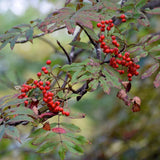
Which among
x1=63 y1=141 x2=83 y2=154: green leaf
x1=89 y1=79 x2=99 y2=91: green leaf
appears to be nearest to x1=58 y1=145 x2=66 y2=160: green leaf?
x1=63 y1=141 x2=83 y2=154: green leaf

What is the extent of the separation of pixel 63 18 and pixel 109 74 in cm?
31

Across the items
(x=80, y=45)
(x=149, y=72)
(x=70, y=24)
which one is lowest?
(x=149, y=72)

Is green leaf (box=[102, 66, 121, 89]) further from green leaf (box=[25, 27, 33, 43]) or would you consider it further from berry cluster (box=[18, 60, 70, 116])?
green leaf (box=[25, 27, 33, 43])

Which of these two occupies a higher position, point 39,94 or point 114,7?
point 114,7

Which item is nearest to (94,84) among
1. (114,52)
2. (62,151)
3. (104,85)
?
(104,85)

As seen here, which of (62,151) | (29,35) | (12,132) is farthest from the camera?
(29,35)

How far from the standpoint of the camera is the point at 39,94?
4.09 ft

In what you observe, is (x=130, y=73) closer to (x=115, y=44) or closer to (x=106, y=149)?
(x=115, y=44)

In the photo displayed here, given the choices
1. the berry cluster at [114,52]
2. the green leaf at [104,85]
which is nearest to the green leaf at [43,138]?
the green leaf at [104,85]

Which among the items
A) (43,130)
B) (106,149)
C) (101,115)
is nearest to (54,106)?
(43,130)

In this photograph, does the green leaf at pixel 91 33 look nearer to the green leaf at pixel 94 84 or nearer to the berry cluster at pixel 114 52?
the berry cluster at pixel 114 52

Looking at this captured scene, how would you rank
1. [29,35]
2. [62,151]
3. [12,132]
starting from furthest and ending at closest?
[29,35] → [62,151] → [12,132]

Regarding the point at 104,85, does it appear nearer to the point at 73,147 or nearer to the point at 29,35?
the point at 73,147

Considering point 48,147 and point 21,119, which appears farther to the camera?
point 48,147
